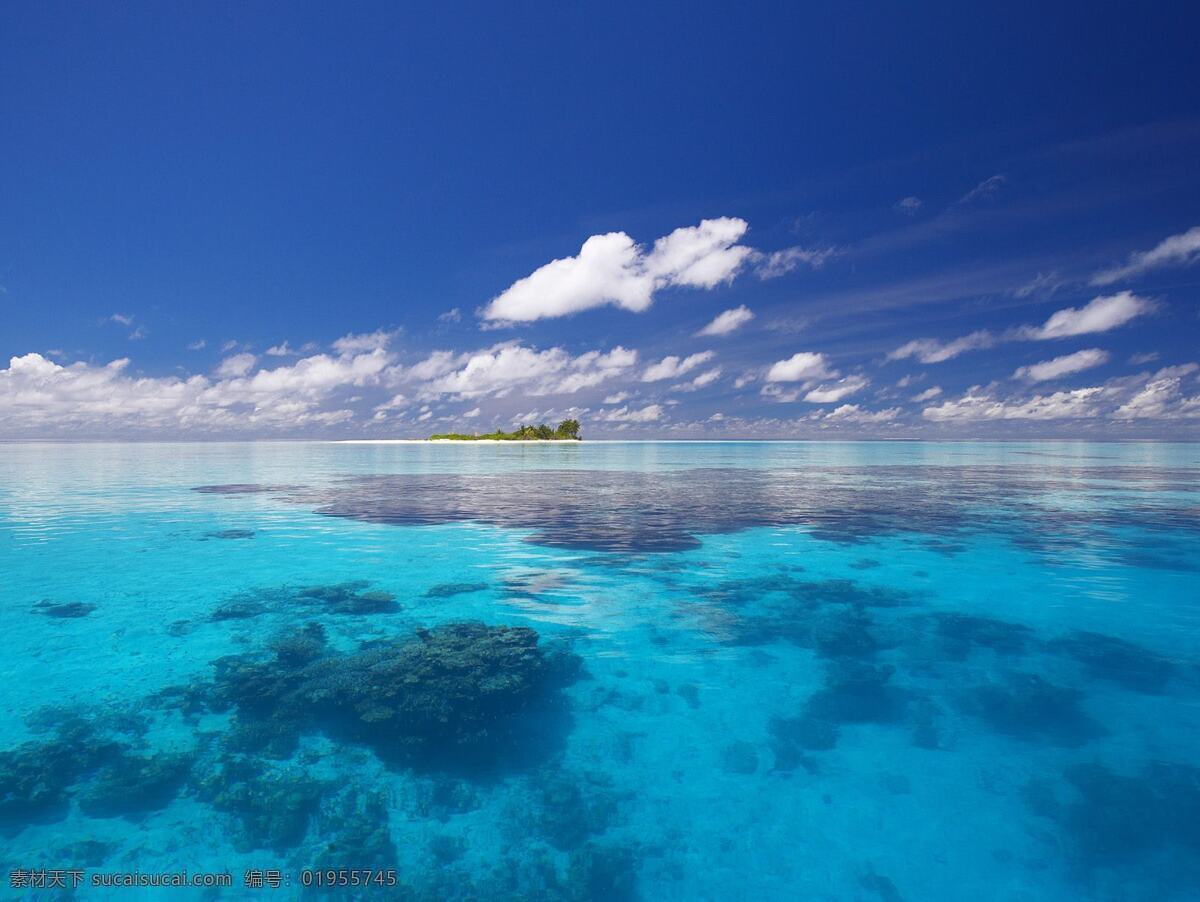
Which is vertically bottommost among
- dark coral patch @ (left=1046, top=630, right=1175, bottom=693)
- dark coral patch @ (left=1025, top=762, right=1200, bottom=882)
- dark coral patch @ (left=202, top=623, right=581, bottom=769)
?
dark coral patch @ (left=1025, top=762, right=1200, bottom=882)

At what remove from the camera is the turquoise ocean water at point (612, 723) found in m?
6.64

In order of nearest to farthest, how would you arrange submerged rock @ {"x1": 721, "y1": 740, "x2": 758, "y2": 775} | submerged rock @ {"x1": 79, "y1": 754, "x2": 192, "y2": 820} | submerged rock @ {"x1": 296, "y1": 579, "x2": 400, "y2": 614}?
submerged rock @ {"x1": 79, "y1": 754, "x2": 192, "y2": 820} → submerged rock @ {"x1": 721, "y1": 740, "x2": 758, "y2": 775} → submerged rock @ {"x1": 296, "y1": 579, "x2": 400, "y2": 614}

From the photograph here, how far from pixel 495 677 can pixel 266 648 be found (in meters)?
5.40

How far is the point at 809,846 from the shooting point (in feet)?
22.8

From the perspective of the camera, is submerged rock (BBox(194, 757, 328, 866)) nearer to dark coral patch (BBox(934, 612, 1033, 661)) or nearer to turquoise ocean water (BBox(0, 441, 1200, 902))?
turquoise ocean water (BBox(0, 441, 1200, 902))

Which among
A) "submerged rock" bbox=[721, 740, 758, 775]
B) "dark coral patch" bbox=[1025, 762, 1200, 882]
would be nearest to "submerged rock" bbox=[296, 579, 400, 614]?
"submerged rock" bbox=[721, 740, 758, 775]

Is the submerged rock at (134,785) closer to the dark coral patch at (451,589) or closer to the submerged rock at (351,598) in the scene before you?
the submerged rock at (351,598)

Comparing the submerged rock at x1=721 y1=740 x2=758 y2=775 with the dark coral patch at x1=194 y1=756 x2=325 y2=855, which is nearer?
the dark coral patch at x1=194 y1=756 x2=325 y2=855

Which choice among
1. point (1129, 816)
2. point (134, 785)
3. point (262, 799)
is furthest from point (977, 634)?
point (134, 785)

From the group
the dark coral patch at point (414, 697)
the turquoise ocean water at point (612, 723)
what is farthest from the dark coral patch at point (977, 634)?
the dark coral patch at point (414, 697)

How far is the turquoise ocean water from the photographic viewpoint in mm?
6637

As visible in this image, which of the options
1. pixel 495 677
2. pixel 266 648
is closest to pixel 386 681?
pixel 495 677

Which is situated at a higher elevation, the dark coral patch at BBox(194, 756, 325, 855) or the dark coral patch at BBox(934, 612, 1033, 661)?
the dark coral patch at BBox(194, 756, 325, 855)

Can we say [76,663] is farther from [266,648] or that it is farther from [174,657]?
[266,648]
